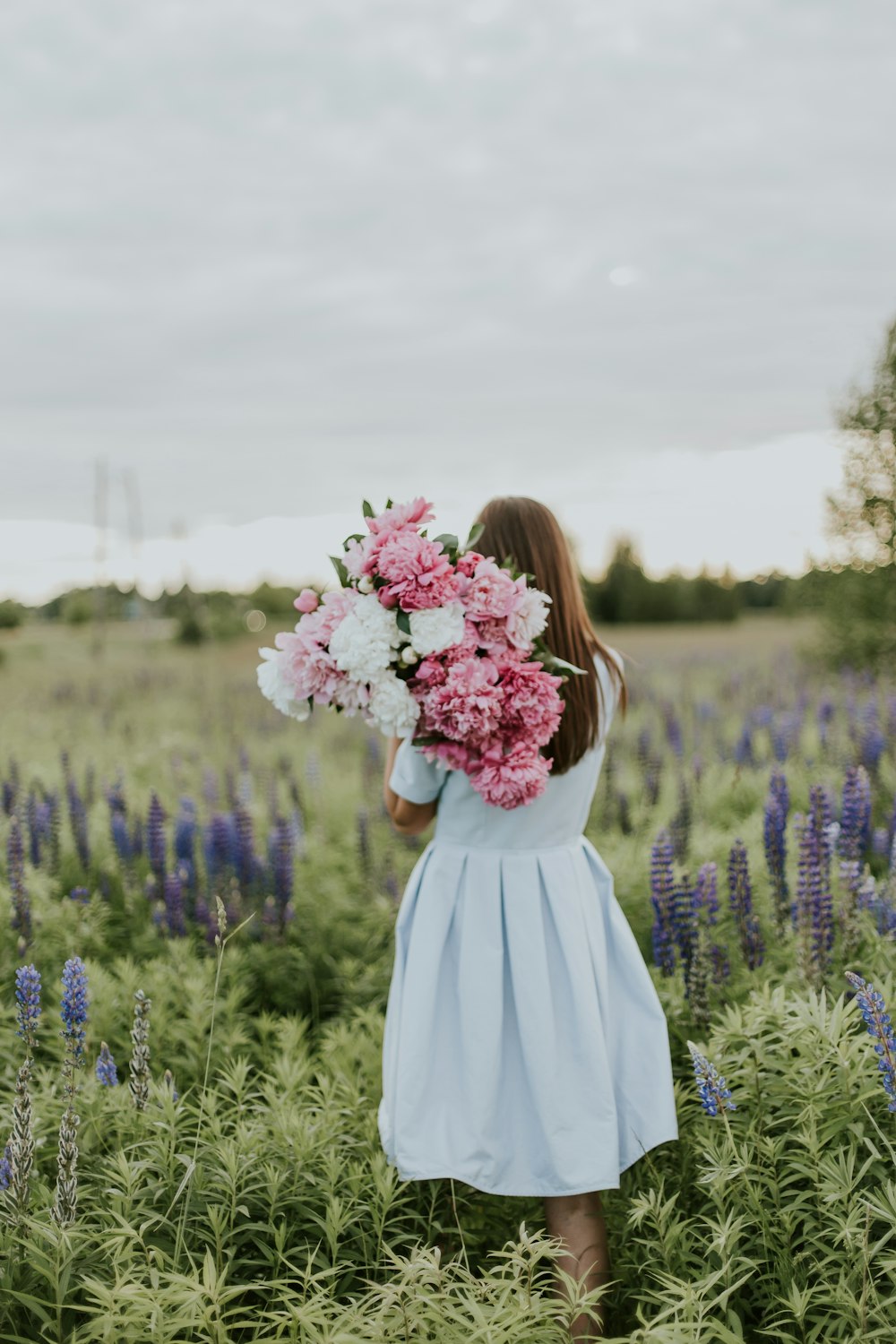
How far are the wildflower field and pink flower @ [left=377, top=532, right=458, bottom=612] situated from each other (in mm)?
982

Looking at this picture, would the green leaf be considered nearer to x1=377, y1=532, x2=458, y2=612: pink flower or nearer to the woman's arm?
x1=377, y1=532, x2=458, y2=612: pink flower

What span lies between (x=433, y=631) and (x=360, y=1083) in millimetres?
2107

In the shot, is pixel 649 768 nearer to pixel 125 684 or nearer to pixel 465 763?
pixel 465 763

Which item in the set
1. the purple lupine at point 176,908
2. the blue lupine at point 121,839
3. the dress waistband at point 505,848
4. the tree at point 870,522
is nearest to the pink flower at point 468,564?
the dress waistband at point 505,848

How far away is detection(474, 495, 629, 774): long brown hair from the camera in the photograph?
3133 millimetres

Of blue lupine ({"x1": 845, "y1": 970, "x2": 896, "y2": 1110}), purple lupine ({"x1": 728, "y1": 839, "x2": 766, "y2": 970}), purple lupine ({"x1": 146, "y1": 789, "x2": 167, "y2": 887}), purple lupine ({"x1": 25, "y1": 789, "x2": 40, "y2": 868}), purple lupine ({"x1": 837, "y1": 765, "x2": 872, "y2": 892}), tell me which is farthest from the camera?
purple lupine ({"x1": 25, "y1": 789, "x2": 40, "y2": 868})

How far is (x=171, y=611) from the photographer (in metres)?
30.9

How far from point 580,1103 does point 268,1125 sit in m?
1.11

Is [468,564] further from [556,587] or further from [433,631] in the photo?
[556,587]

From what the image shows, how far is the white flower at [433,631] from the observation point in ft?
8.67

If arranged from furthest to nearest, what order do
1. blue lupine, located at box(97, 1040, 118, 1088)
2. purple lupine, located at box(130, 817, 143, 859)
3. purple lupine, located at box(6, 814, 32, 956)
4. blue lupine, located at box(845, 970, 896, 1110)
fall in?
purple lupine, located at box(130, 817, 143, 859)
purple lupine, located at box(6, 814, 32, 956)
blue lupine, located at box(97, 1040, 118, 1088)
blue lupine, located at box(845, 970, 896, 1110)

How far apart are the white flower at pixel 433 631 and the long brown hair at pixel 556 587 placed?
53 cm

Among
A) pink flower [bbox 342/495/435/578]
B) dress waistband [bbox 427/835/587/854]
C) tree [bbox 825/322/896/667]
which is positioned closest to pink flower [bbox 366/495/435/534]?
pink flower [bbox 342/495/435/578]

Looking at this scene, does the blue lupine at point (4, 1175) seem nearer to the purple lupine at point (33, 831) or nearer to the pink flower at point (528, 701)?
the pink flower at point (528, 701)
